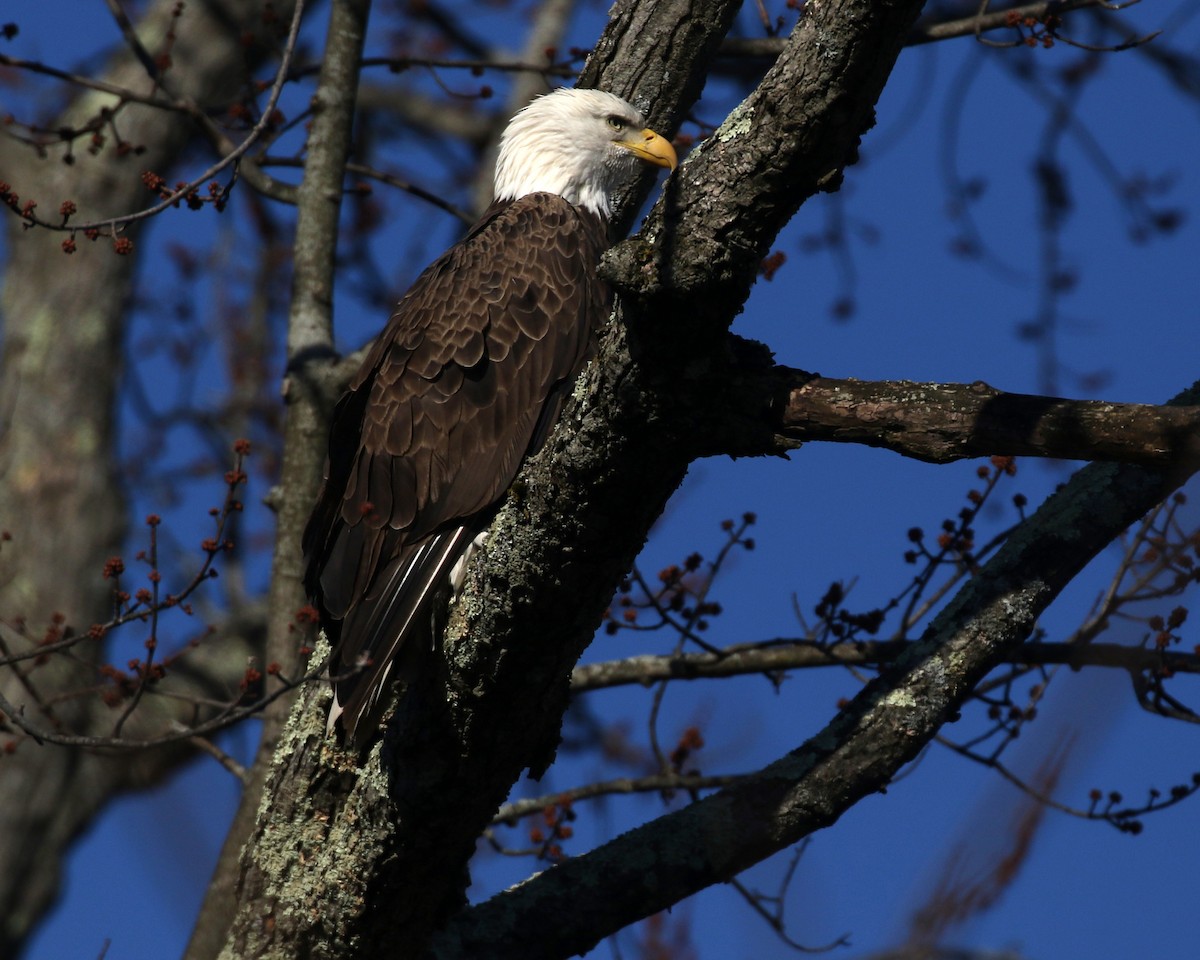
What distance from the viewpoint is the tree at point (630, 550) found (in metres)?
2.59

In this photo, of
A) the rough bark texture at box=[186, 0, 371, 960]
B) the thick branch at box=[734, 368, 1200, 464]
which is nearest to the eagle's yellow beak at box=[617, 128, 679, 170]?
the rough bark texture at box=[186, 0, 371, 960]

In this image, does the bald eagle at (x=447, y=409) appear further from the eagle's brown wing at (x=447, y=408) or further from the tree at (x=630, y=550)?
the tree at (x=630, y=550)

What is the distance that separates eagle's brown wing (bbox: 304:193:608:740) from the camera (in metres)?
3.94

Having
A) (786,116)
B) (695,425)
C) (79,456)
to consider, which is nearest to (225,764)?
(695,425)

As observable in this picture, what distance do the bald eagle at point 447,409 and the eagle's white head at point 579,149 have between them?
503 mm

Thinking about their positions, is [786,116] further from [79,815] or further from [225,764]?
[79,815]

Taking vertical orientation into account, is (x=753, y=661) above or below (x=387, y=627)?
above

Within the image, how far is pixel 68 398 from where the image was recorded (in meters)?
7.78

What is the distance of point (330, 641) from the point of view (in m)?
3.98

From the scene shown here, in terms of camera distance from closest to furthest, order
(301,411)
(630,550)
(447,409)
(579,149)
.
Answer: (630,550), (447,409), (301,411), (579,149)

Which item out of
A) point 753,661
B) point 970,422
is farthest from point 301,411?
point 970,422

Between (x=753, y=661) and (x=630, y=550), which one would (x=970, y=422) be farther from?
(x=753, y=661)

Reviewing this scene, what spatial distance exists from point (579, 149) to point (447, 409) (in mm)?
1382

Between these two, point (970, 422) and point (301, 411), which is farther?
point (301, 411)
